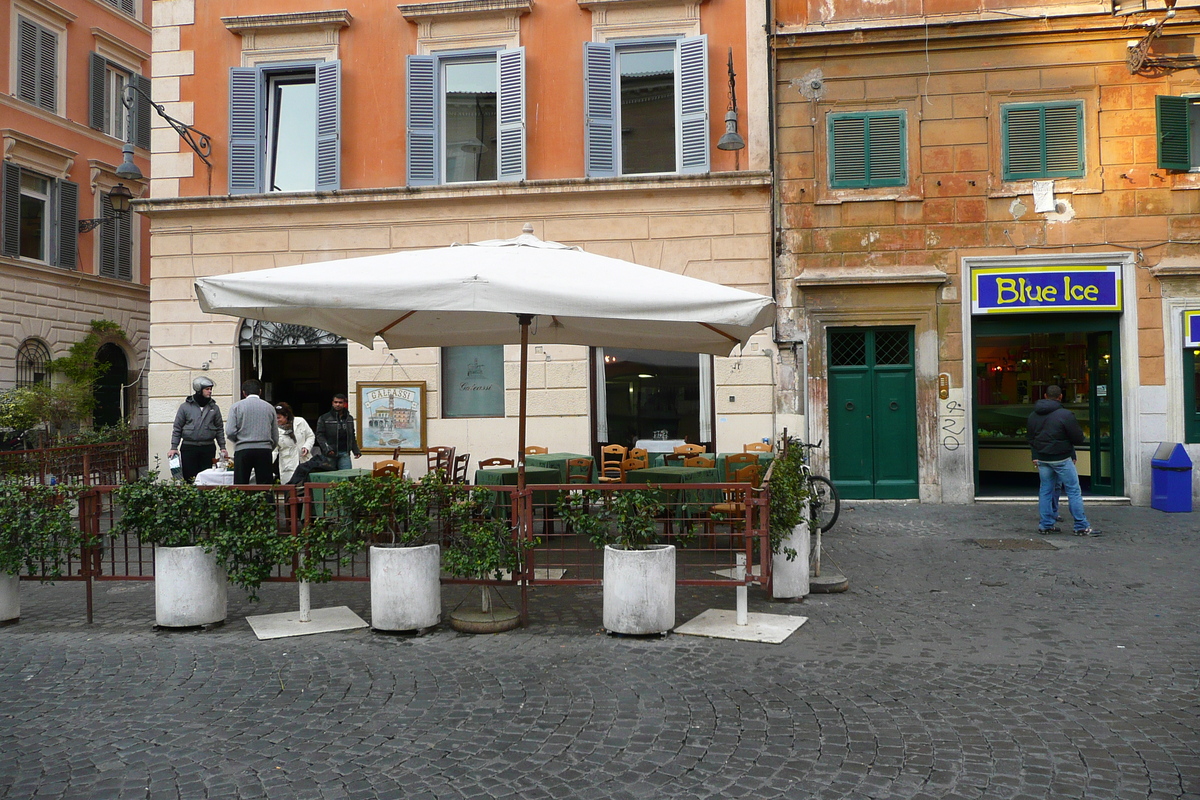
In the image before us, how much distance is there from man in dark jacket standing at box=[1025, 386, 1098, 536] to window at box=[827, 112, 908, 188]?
4.24 metres

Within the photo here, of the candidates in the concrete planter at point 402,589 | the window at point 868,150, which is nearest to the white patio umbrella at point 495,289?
the concrete planter at point 402,589

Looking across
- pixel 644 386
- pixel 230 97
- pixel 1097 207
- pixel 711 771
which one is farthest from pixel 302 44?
pixel 711 771

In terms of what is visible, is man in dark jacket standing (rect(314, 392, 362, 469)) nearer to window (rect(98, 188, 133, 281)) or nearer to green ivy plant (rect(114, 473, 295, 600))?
green ivy plant (rect(114, 473, 295, 600))

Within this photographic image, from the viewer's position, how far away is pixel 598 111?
1291cm

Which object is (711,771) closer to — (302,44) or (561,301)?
(561,301)

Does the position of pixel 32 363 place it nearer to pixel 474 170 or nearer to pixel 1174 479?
pixel 474 170

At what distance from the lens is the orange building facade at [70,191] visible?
61.7 feet

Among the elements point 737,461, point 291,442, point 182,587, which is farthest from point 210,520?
point 737,461

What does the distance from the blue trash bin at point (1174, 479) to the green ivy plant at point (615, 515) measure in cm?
928

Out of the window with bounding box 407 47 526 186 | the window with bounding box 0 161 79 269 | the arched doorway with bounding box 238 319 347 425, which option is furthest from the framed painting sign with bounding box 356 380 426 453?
the window with bounding box 0 161 79 269

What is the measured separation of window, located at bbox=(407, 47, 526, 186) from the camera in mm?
13078

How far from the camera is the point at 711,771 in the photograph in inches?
140

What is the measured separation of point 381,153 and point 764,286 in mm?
6317

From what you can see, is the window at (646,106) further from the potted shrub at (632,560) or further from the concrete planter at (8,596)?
the concrete planter at (8,596)
